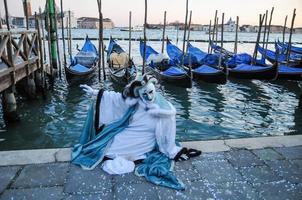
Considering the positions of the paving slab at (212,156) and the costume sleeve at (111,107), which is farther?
the costume sleeve at (111,107)

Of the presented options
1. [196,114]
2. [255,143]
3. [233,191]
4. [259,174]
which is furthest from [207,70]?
[233,191]

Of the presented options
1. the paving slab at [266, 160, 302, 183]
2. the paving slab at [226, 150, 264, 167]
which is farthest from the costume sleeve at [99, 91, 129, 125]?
the paving slab at [266, 160, 302, 183]

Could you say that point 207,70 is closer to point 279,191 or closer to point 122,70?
point 122,70

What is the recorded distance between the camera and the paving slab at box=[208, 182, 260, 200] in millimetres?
2803

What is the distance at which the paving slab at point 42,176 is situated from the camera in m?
2.92

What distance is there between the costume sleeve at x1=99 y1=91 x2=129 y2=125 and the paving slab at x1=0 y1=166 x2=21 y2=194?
1117mm

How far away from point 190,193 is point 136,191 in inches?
20.7

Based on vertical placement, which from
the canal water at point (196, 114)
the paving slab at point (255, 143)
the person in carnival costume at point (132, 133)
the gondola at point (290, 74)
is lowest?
the canal water at point (196, 114)

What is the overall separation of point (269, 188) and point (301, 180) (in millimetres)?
449

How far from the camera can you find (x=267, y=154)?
3.69 m

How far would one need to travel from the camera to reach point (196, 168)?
10.8 feet

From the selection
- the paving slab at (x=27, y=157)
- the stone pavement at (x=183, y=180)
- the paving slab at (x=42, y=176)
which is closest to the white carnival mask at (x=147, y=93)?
the stone pavement at (x=183, y=180)

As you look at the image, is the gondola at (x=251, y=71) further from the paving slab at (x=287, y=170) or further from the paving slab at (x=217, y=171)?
the paving slab at (x=217, y=171)

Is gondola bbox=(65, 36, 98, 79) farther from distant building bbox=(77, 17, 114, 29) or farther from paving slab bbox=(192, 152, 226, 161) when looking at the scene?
distant building bbox=(77, 17, 114, 29)
